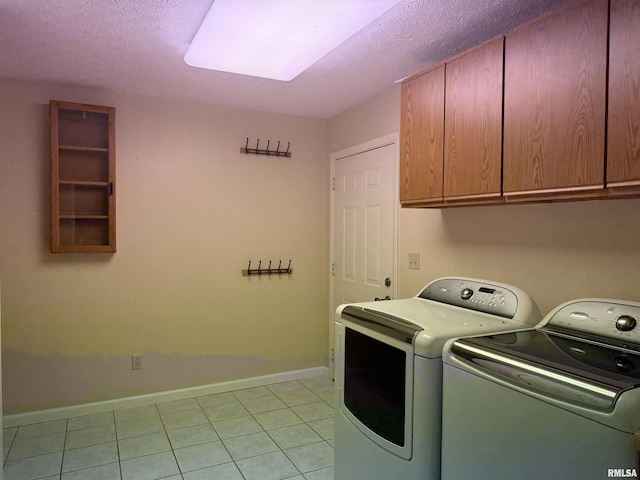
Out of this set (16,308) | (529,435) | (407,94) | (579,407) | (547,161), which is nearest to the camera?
(579,407)

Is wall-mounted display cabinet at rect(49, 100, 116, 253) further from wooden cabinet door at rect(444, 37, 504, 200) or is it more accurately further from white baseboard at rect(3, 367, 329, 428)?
wooden cabinet door at rect(444, 37, 504, 200)

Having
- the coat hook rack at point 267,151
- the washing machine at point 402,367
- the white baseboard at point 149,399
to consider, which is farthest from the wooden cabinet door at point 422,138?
the white baseboard at point 149,399

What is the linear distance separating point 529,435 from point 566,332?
24.1 inches

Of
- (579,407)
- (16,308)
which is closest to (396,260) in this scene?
(579,407)

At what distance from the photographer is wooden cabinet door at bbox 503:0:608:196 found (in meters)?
1.43

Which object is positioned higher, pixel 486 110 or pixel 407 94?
pixel 407 94

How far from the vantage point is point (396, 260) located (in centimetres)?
299

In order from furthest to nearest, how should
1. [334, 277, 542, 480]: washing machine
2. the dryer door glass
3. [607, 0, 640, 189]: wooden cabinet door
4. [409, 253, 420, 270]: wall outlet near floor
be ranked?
[409, 253, 420, 270]: wall outlet near floor → the dryer door glass → [334, 277, 542, 480]: washing machine → [607, 0, 640, 189]: wooden cabinet door

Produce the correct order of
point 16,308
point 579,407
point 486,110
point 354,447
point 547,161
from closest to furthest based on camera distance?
1. point 579,407
2. point 547,161
3. point 486,110
4. point 354,447
5. point 16,308

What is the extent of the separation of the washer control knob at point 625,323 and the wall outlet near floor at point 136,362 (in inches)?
121

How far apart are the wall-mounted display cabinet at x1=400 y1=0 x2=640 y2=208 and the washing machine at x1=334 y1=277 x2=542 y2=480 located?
493mm

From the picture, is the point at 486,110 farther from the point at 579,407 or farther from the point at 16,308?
the point at 16,308

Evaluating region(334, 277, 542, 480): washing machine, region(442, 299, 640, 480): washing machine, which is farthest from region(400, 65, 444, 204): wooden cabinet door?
region(442, 299, 640, 480): washing machine

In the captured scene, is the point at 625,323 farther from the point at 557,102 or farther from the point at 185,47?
the point at 185,47
